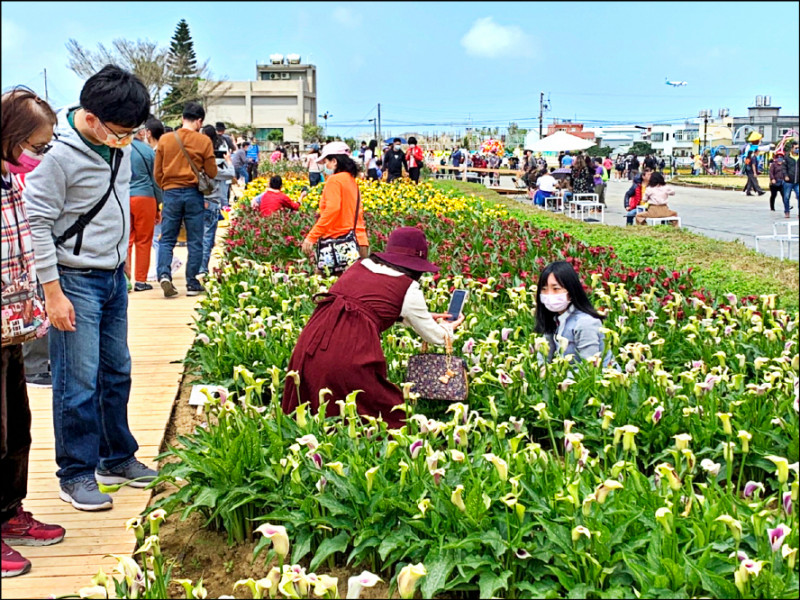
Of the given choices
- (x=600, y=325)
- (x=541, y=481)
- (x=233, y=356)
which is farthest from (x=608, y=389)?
(x=233, y=356)

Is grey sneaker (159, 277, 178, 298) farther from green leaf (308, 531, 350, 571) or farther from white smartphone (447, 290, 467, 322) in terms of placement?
green leaf (308, 531, 350, 571)

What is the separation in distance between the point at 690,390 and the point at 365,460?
1719mm

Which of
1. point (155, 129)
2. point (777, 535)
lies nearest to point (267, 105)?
point (155, 129)

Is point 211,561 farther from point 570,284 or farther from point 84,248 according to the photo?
point 570,284

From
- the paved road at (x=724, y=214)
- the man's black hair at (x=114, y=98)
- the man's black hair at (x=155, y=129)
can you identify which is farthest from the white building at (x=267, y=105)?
the man's black hair at (x=114, y=98)

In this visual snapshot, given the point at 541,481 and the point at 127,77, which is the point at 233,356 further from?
the point at 541,481

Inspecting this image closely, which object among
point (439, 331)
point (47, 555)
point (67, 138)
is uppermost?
point (67, 138)

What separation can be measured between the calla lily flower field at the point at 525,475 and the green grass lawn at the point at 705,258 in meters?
1.98

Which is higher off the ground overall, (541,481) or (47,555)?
(541,481)

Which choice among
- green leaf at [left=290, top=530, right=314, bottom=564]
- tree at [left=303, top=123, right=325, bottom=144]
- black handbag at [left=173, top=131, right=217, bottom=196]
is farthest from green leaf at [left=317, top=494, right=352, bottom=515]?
tree at [left=303, top=123, right=325, bottom=144]

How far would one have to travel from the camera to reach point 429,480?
331 centimetres

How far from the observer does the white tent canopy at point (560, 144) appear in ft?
87.7

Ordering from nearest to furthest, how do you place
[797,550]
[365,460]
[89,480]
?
[797,550] < [365,460] < [89,480]

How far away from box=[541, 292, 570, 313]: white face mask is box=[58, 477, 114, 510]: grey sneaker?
8.41 feet
